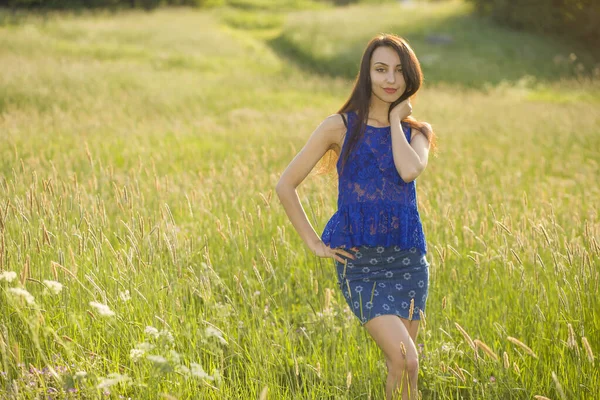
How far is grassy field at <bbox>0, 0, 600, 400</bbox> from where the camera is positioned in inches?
117

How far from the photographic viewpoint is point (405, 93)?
10.6 ft

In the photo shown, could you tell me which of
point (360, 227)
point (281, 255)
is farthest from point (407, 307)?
point (281, 255)

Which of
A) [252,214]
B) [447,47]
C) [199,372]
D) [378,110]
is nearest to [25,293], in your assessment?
[199,372]

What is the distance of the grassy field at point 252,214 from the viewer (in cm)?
297

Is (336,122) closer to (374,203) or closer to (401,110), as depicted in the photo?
(401,110)

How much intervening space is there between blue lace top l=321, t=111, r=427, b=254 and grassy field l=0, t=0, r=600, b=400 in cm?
37

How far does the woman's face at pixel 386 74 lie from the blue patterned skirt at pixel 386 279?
0.82m

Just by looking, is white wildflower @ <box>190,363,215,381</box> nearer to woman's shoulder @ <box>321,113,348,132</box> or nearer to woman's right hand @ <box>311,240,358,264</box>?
woman's right hand @ <box>311,240,358,264</box>

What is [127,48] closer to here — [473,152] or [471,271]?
[473,152]

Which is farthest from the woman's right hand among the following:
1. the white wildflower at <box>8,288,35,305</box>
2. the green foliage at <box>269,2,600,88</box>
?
the green foliage at <box>269,2,600,88</box>

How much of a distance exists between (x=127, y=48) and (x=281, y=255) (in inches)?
794

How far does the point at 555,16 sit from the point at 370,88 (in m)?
31.5

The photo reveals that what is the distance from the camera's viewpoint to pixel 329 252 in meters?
2.96

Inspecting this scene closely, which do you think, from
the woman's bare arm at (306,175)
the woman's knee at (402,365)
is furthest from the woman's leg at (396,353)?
the woman's bare arm at (306,175)
